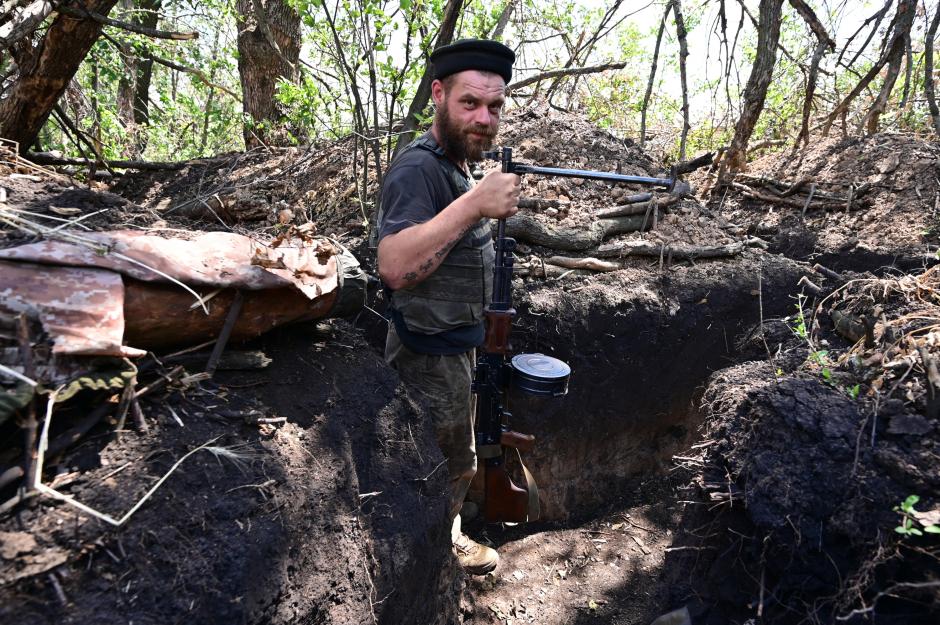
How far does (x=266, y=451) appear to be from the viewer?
1.74 metres

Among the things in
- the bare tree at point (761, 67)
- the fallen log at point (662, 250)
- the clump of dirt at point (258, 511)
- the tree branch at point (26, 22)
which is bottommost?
the clump of dirt at point (258, 511)

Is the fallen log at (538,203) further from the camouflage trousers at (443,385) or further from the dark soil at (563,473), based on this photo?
the camouflage trousers at (443,385)

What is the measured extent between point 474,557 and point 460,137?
238cm

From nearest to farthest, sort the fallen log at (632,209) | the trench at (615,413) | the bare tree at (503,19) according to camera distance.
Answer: the trench at (615,413) → the fallen log at (632,209) → the bare tree at (503,19)

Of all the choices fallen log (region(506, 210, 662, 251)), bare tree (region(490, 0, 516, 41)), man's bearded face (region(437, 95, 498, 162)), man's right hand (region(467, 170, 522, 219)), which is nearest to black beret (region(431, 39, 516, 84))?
man's bearded face (region(437, 95, 498, 162))

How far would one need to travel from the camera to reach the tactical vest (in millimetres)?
2412

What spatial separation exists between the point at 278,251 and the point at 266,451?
0.81 meters

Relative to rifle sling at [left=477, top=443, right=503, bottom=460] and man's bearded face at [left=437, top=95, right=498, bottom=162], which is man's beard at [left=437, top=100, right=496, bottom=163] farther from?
rifle sling at [left=477, top=443, right=503, bottom=460]

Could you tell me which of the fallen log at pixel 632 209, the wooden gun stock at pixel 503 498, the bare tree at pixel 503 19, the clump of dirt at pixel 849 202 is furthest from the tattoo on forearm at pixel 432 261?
the bare tree at pixel 503 19

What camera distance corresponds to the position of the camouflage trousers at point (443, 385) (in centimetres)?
263

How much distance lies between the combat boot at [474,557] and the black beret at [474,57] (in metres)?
2.55

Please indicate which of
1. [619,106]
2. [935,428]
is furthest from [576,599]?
[619,106]

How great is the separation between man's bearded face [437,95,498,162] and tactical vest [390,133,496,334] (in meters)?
0.05

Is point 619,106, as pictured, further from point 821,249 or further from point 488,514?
point 488,514
